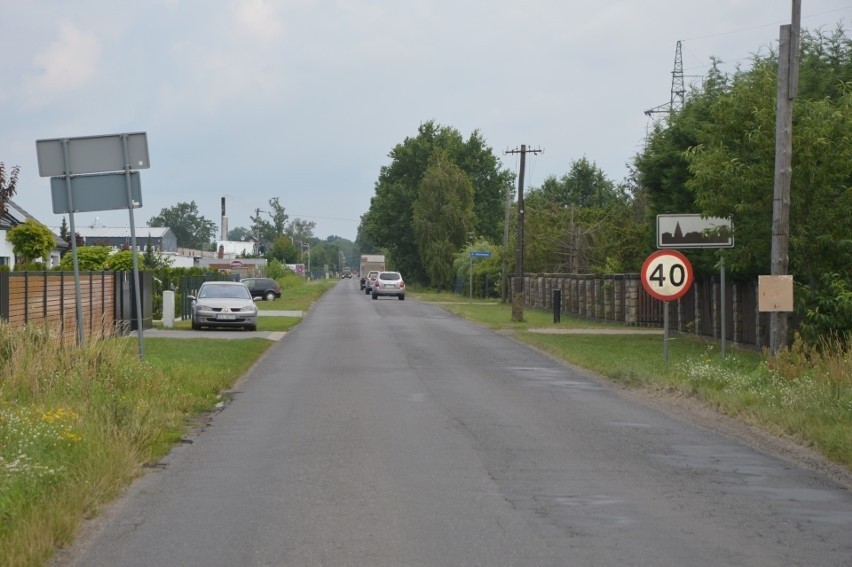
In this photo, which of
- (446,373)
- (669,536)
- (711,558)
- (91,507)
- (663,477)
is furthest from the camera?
(446,373)

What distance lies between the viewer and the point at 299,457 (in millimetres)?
10312

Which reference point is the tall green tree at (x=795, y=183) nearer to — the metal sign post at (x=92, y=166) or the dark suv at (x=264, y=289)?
the metal sign post at (x=92, y=166)

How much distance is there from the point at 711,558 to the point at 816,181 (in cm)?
1490

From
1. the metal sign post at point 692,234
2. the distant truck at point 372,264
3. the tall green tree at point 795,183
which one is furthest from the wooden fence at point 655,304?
the distant truck at point 372,264

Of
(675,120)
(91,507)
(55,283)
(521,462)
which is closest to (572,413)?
(521,462)

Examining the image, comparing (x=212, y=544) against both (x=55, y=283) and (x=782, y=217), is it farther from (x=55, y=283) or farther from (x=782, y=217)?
(x=55, y=283)

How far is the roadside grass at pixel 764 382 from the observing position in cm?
1182

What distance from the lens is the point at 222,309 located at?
33.5 meters

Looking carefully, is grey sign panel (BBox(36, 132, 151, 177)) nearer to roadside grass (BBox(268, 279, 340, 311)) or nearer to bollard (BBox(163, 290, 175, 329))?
bollard (BBox(163, 290, 175, 329))

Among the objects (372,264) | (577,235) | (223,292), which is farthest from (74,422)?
(372,264)

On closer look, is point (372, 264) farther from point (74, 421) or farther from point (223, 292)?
point (74, 421)

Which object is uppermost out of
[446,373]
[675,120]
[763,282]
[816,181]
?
[675,120]

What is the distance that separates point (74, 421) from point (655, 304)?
92.8ft

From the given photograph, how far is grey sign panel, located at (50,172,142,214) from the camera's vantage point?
16.2 meters
